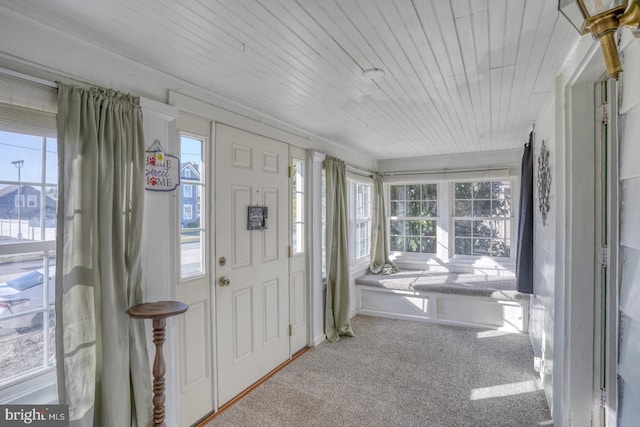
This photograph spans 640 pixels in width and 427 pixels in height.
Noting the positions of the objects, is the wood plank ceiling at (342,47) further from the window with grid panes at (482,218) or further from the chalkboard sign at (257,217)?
the window with grid panes at (482,218)

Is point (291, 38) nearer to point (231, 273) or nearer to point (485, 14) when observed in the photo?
point (485, 14)

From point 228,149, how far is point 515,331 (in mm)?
3744

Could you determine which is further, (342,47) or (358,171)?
(358,171)

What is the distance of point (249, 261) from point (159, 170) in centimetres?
104

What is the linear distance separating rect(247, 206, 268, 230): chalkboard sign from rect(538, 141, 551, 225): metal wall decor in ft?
6.95

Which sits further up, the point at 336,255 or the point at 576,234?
the point at 576,234

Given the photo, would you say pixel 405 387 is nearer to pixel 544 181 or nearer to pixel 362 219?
pixel 544 181

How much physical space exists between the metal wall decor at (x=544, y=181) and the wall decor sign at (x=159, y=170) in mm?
2459

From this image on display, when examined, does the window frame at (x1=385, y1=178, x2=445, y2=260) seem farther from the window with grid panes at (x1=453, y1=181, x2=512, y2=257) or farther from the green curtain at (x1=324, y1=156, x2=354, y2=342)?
the green curtain at (x1=324, y1=156, x2=354, y2=342)

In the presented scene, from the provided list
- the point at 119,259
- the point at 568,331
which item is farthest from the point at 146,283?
the point at 568,331

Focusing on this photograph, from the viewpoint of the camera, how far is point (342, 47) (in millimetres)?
1602

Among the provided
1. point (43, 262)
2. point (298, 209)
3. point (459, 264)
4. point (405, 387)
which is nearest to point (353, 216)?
point (298, 209)

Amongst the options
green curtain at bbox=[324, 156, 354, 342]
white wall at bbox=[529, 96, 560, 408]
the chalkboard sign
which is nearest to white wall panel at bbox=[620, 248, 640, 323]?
white wall at bbox=[529, 96, 560, 408]

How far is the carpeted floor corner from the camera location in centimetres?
222
